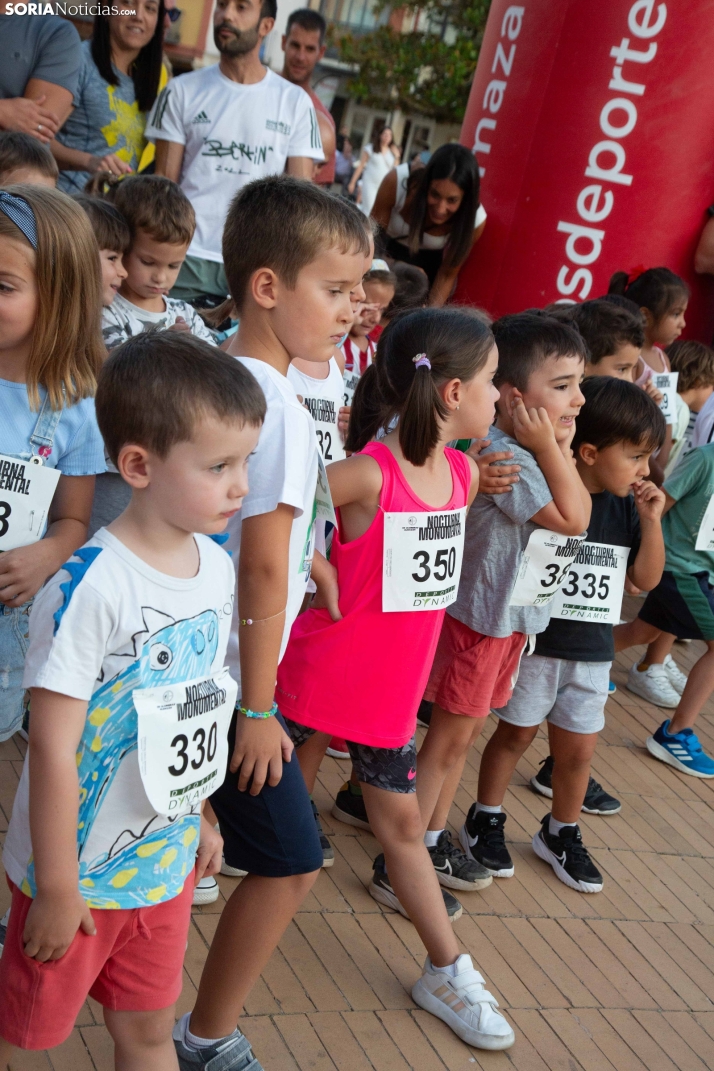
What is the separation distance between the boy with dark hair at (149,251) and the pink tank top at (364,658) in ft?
3.76

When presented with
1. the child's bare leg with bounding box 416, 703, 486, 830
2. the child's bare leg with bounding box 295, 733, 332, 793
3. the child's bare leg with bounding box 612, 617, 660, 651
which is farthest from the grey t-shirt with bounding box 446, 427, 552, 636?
the child's bare leg with bounding box 612, 617, 660, 651

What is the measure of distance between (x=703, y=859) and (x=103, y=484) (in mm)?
2718

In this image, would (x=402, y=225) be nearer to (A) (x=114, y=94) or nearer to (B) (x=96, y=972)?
(A) (x=114, y=94)

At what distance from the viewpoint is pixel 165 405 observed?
1880 millimetres

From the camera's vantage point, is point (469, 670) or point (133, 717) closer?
point (133, 717)

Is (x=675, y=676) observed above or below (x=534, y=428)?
below

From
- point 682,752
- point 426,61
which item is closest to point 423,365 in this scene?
point 682,752

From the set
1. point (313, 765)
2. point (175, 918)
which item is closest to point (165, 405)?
point (175, 918)

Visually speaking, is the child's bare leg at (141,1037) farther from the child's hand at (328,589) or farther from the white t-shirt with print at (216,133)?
the white t-shirt with print at (216,133)

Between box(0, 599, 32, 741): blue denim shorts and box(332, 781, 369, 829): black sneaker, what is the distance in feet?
5.05

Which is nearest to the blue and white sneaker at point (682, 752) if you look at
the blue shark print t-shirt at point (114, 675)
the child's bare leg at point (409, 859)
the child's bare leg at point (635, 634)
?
the child's bare leg at point (635, 634)

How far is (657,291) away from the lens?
563 cm

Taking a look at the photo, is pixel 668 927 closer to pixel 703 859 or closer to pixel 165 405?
pixel 703 859

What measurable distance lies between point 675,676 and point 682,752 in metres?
0.93
